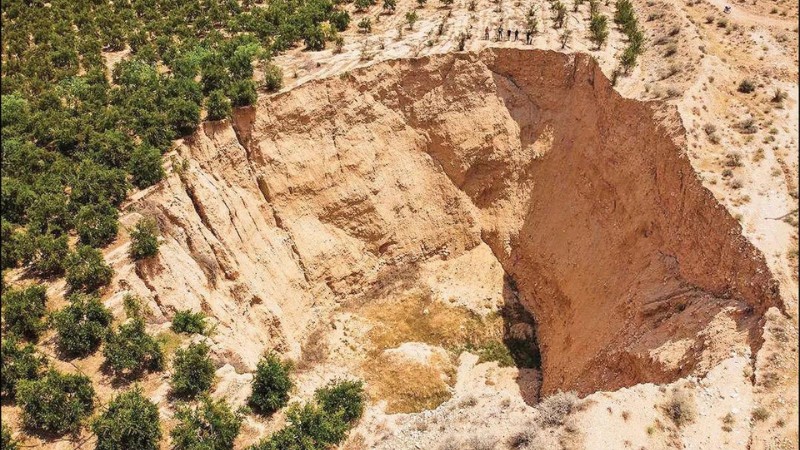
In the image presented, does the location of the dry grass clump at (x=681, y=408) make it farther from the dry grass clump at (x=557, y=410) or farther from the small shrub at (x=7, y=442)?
the small shrub at (x=7, y=442)

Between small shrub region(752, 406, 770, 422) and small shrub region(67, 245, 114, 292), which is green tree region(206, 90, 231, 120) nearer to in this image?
small shrub region(67, 245, 114, 292)

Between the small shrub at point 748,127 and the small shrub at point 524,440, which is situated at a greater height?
the small shrub at point 748,127

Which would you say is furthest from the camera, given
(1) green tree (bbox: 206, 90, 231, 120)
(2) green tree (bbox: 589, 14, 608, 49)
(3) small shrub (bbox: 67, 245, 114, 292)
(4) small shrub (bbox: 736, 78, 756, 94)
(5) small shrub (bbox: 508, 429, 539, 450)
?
(2) green tree (bbox: 589, 14, 608, 49)

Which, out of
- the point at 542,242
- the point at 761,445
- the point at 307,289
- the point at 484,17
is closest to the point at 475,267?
the point at 542,242

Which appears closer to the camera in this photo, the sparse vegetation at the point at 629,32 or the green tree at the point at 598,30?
the sparse vegetation at the point at 629,32

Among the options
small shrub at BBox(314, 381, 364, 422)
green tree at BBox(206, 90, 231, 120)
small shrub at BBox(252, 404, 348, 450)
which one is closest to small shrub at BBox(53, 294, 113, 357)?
small shrub at BBox(252, 404, 348, 450)

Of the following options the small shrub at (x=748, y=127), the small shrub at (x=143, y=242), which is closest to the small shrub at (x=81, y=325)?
the small shrub at (x=143, y=242)

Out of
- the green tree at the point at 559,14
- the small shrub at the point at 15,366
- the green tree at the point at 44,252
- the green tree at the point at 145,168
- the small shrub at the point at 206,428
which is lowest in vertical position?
the small shrub at the point at 206,428

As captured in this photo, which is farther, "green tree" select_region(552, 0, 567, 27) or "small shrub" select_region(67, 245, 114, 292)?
"green tree" select_region(552, 0, 567, 27)
